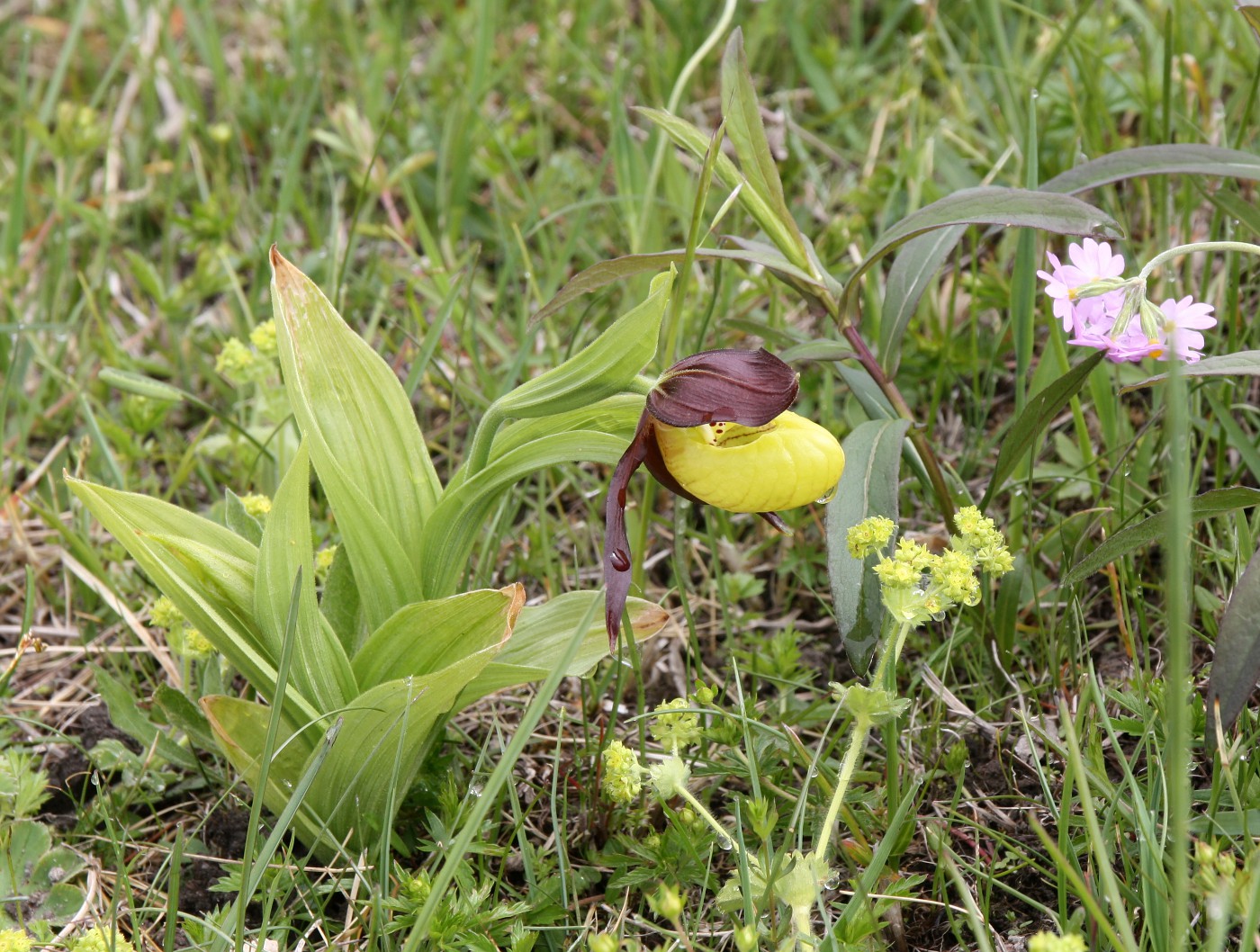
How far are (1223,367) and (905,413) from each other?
46cm

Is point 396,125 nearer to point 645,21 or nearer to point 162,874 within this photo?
point 645,21

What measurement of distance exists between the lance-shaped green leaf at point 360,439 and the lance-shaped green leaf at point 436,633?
7cm

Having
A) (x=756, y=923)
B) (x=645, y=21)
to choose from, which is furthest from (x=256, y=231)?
(x=756, y=923)

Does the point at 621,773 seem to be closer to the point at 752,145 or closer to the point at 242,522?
the point at 242,522

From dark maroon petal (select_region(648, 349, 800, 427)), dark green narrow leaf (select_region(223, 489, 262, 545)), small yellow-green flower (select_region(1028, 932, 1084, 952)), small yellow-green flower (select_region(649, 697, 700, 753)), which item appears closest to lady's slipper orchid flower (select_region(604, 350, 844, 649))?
dark maroon petal (select_region(648, 349, 800, 427))

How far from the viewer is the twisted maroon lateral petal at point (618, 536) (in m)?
1.32

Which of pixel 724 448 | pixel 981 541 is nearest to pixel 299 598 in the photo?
pixel 724 448

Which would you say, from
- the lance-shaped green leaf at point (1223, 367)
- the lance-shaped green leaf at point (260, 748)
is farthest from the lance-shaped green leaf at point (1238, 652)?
the lance-shaped green leaf at point (260, 748)

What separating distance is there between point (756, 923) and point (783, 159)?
225cm

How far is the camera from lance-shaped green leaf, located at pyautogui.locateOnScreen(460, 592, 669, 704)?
4.99 feet

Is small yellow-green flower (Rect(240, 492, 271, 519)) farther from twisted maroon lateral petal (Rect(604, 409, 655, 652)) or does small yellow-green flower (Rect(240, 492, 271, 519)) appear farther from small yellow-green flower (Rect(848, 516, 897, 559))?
small yellow-green flower (Rect(848, 516, 897, 559))

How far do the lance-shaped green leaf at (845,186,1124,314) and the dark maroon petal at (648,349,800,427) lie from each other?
316 mm

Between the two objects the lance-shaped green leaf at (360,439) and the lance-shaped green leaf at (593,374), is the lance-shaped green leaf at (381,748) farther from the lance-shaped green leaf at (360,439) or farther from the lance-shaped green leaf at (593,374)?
the lance-shaped green leaf at (593,374)

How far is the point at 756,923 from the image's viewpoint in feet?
3.98
